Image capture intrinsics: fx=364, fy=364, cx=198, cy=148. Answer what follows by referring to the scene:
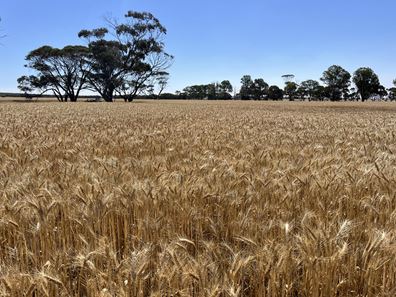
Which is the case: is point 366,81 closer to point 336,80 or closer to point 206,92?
point 336,80

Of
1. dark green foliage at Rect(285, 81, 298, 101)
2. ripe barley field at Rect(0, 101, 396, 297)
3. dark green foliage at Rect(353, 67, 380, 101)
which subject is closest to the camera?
ripe barley field at Rect(0, 101, 396, 297)

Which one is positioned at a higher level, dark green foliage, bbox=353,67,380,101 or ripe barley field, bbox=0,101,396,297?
dark green foliage, bbox=353,67,380,101

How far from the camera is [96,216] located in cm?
294

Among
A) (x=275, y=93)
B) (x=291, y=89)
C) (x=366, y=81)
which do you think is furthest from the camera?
(x=291, y=89)

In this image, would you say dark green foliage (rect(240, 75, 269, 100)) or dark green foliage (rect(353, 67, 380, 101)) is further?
dark green foliage (rect(240, 75, 269, 100))

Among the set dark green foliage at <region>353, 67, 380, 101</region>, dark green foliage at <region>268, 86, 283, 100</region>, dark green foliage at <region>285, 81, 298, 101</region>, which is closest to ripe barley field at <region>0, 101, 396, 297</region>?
dark green foliage at <region>353, 67, 380, 101</region>

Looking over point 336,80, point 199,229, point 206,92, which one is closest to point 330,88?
point 336,80

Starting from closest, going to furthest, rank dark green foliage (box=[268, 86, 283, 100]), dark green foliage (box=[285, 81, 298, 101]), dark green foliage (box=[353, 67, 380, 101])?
dark green foliage (box=[353, 67, 380, 101]) → dark green foliage (box=[268, 86, 283, 100]) → dark green foliage (box=[285, 81, 298, 101])

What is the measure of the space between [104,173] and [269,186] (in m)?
1.97

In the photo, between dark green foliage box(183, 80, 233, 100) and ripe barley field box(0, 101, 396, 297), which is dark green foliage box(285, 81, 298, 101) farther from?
ripe barley field box(0, 101, 396, 297)

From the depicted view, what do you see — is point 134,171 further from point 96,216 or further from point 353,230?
point 353,230

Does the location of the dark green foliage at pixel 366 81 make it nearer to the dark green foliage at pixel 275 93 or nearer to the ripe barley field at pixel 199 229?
the dark green foliage at pixel 275 93

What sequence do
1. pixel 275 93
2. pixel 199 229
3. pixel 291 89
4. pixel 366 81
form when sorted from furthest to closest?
pixel 291 89, pixel 275 93, pixel 366 81, pixel 199 229

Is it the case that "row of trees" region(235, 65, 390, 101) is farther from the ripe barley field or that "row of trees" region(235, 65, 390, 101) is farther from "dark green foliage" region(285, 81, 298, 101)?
the ripe barley field
